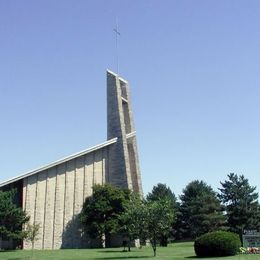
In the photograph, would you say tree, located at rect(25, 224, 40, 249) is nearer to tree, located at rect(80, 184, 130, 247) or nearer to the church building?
the church building

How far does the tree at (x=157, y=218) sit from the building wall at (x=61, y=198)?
20.6m

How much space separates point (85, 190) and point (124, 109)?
39.3 ft

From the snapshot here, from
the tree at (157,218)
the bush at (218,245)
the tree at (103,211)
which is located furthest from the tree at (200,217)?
the bush at (218,245)

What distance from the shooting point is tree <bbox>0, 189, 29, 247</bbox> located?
44.0 m

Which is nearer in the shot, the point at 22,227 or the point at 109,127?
the point at 22,227

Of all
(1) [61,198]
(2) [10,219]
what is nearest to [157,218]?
(2) [10,219]

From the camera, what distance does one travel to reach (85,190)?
5538 cm

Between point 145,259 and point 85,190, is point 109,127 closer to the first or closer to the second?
point 85,190

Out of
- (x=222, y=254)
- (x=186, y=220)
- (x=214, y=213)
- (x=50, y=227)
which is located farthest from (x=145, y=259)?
(x=186, y=220)

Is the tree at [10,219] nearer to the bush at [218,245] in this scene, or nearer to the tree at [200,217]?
the bush at [218,245]

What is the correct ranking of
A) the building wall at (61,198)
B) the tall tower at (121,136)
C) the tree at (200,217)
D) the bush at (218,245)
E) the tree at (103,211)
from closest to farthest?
the bush at (218,245)
the tree at (103,211)
the building wall at (61,198)
the tall tower at (121,136)
the tree at (200,217)

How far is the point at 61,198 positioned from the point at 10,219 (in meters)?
9.44

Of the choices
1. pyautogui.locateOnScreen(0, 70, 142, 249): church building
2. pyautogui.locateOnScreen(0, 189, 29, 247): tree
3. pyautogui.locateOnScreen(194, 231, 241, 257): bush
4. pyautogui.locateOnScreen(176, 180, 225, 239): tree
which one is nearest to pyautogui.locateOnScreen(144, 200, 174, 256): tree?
pyautogui.locateOnScreen(194, 231, 241, 257): bush

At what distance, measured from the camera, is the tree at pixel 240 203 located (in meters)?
68.2
